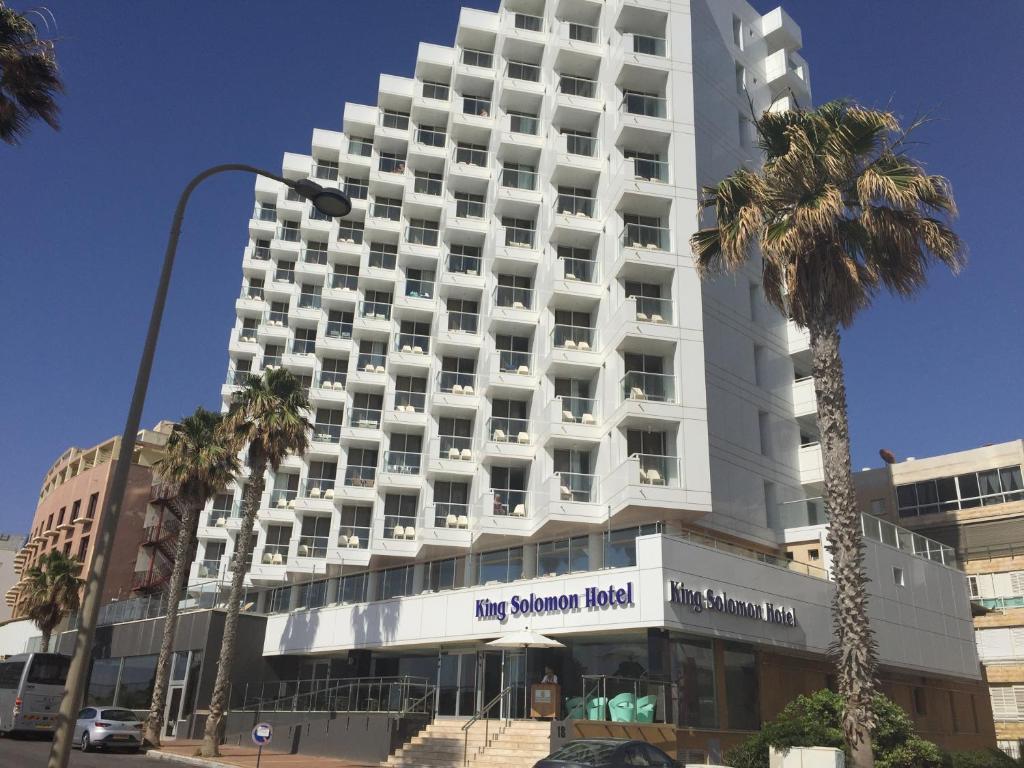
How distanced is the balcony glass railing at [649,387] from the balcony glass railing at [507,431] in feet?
21.9

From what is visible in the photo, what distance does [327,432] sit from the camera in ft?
176

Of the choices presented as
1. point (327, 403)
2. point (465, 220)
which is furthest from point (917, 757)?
point (327, 403)

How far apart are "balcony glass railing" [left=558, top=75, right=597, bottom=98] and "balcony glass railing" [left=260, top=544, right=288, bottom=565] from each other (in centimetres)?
2964

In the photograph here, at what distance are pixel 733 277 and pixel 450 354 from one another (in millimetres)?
14384

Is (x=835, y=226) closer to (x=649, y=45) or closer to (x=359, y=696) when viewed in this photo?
(x=649, y=45)

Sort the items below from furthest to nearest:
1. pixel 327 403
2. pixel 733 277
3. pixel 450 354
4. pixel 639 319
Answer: pixel 327 403 → pixel 450 354 → pixel 733 277 → pixel 639 319

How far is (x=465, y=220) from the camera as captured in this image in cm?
4678

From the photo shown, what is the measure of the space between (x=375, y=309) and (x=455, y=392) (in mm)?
12299

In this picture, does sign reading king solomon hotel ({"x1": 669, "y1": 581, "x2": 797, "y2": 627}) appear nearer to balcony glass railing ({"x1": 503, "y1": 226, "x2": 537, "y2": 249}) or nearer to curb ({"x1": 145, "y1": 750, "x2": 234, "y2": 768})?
curb ({"x1": 145, "y1": 750, "x2": 234, "y2": 768})

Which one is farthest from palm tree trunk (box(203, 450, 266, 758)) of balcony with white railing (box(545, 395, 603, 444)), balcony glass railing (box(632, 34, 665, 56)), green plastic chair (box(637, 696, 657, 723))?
balcony glass railing (box(632, 34, 665, 56))

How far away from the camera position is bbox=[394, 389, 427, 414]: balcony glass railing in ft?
153

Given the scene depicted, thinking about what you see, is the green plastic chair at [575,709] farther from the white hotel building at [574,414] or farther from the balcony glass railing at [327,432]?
the balcony glass railing at [327,432]

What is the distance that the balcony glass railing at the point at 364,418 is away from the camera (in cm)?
5006

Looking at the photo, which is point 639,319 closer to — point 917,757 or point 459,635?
point 459,635
